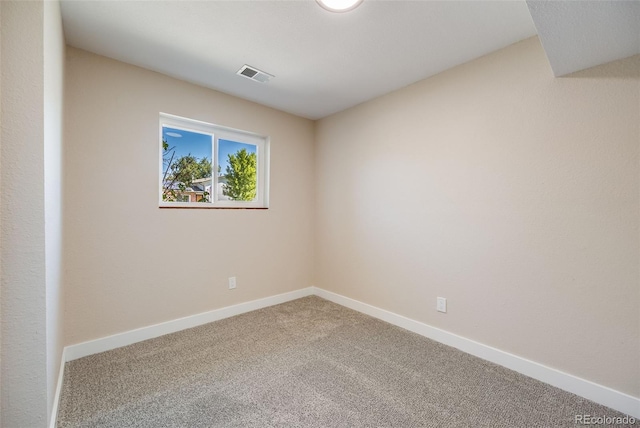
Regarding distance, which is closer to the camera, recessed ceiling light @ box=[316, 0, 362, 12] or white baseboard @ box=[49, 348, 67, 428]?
white baseboard @ box=[49, 348, 67, 428]

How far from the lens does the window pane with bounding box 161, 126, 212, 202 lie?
252 centimetres

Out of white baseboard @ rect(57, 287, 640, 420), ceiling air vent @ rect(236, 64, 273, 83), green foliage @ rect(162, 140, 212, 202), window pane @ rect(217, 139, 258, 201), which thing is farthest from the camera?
window pane @ rect(217, 139, 258, 201)

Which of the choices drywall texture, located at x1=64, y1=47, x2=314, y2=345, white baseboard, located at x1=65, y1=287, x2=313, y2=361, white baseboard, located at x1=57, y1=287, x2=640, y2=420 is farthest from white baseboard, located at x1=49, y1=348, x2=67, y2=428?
drywall texture, located at x1=64, y1=47, x2=314, y2=345

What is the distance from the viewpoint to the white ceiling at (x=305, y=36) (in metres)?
1.56

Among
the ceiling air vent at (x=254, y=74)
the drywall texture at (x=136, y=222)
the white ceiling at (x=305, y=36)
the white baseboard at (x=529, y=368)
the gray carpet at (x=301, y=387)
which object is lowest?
the gray carpet at (x=301, y=387)

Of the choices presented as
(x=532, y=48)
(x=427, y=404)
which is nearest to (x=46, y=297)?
(x=427, y=404)

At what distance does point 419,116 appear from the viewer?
7.99ft

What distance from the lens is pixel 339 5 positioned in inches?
60.2

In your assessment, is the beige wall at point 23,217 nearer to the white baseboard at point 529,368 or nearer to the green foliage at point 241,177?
the green foliage at point 241,177

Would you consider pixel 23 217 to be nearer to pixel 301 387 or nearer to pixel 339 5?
pixel 301 387

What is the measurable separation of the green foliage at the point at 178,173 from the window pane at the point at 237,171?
181mm

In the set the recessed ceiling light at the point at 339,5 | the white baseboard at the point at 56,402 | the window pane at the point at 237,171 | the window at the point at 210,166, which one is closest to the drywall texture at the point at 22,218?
the white baseboard at the point at 56,402

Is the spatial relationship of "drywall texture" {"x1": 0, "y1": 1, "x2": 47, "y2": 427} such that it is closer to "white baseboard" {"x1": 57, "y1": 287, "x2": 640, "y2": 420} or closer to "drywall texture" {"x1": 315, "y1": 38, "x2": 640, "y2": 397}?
"white baseboard" {"x1": 57, "y1": 287, "x2": 640, "y2": 420}

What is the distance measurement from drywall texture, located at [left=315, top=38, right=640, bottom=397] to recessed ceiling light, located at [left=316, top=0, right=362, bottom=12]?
111 centimetres
